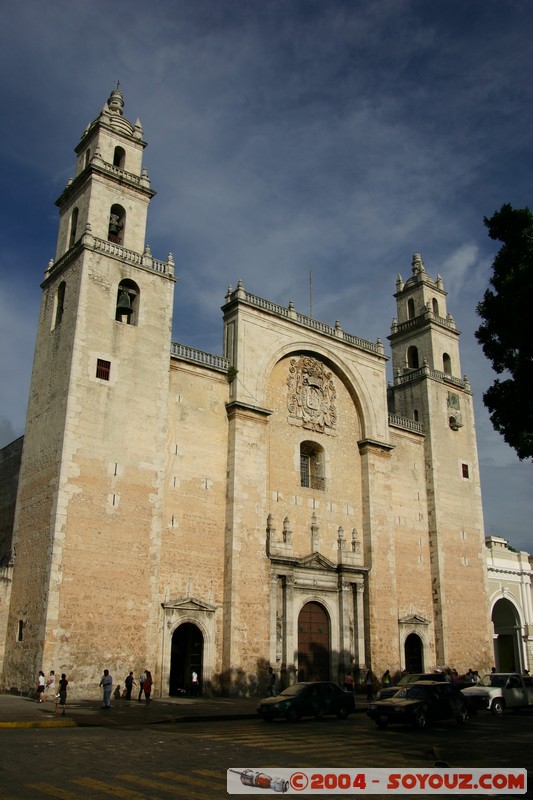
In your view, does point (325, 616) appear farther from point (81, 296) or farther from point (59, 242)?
point (59, 242)

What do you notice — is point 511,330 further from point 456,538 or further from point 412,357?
point 412,357

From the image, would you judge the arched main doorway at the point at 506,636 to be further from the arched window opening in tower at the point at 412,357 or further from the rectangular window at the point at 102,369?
the rectangular window at the point at 102,369

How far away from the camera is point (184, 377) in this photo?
93.0 ft

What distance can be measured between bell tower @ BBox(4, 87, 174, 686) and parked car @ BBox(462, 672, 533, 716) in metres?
10.5

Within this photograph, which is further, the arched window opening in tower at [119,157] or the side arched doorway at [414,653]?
the side arched doorway at [414,653]

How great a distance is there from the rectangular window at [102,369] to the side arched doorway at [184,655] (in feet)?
30.9

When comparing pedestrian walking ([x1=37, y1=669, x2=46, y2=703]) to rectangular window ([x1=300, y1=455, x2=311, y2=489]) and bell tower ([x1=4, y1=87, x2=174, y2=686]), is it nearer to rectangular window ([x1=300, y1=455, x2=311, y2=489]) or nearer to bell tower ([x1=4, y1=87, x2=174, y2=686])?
bell tower ([x1=4, y1=87, x2=174, y2=686])

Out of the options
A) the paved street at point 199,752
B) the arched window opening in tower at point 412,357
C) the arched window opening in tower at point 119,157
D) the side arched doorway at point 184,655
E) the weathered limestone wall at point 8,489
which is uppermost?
the arched window opening in tower at point 119,157

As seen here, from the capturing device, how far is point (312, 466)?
3247 cm

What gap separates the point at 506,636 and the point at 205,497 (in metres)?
25.0

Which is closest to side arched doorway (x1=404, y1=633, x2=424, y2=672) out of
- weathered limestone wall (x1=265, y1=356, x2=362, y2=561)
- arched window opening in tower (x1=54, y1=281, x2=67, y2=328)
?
weathered limestone wall (x1=265, y1=356, x2=362, y2=561)

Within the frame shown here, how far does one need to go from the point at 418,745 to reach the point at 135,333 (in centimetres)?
1817

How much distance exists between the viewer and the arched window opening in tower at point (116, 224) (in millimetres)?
29183

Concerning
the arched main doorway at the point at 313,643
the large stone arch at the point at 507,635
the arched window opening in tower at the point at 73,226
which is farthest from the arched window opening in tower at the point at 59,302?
the large stone arch at the point at 507,635
